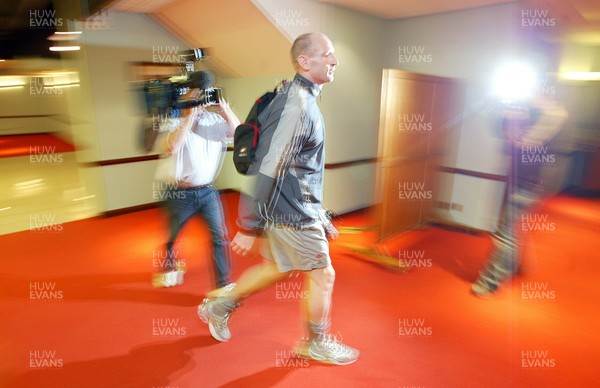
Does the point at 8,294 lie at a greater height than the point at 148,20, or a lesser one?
lesser

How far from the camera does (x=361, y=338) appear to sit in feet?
7.56

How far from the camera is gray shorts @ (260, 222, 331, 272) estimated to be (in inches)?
71.1

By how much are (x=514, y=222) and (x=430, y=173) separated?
57.1 inches

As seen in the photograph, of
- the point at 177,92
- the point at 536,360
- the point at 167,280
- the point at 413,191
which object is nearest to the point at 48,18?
the point at 177,92

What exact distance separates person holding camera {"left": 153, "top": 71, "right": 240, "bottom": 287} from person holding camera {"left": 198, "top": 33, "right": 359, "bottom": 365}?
0.59 meters

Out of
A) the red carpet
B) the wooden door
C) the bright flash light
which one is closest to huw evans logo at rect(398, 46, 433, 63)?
the wooden door

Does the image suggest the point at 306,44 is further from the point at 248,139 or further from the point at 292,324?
the point at 292,324

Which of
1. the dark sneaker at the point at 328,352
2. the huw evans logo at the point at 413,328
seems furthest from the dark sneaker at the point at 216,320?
the huw evans logo at the point at 413,328

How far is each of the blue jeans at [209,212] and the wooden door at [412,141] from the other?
1689mm

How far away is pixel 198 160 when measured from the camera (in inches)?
94.4

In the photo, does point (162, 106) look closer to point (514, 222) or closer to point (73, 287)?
point (73, 287)

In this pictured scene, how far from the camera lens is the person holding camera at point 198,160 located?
226 cm

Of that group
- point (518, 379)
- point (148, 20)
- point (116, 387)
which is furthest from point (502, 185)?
point (148, 20)

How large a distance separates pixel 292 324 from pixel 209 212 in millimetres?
1015
